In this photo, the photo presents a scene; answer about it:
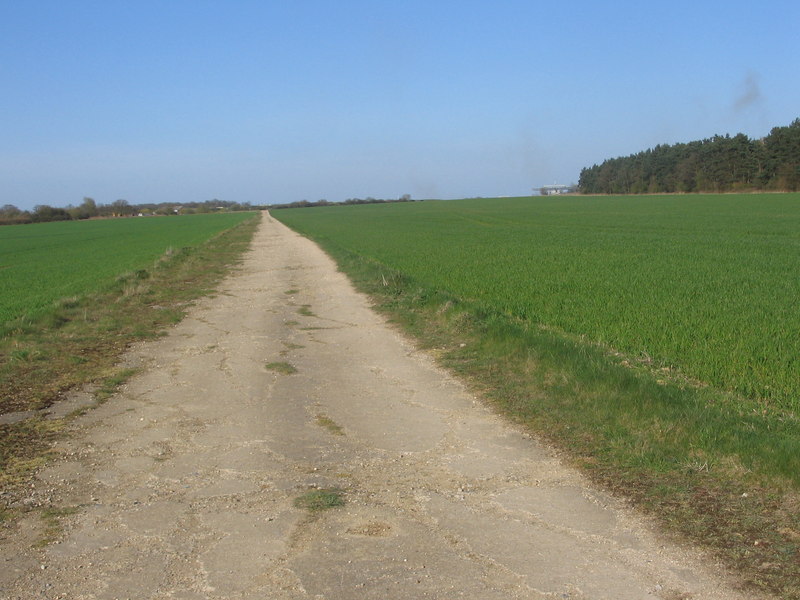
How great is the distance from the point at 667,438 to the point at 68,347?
890 cm

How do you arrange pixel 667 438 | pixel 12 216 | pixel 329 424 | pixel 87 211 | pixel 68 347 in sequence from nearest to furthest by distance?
1. pixel 667 438
2. pixel 329 424
3. pixel 68 347
4. pixel 12 216
5. pixel 87 211

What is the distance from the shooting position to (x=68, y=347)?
10961 millimetres

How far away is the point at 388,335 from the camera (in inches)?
473

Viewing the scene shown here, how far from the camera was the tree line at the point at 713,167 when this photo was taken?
8700 cm

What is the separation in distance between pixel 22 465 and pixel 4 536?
1520mm

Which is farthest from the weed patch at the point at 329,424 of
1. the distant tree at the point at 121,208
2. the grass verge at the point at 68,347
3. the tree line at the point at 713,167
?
the distant tree at the point at 121,208

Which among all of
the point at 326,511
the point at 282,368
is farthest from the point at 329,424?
the point at 282,368

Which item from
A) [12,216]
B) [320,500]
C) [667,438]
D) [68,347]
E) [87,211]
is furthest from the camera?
[87,211]

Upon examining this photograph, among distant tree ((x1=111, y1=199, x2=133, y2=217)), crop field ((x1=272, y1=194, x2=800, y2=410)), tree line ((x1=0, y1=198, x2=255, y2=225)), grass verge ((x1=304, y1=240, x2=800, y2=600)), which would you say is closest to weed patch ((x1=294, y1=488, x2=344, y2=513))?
grass verge ((x1=304, y1=240, x2=800, y2=600))

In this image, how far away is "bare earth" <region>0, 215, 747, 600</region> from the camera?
3.89 meters

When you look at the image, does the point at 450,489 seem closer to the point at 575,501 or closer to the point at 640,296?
the point at 575,501

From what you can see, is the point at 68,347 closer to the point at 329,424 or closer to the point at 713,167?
the point at 329,424

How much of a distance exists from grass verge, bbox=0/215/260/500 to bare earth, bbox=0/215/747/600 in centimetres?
37


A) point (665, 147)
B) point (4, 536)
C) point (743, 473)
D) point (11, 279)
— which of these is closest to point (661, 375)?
point (743, 473)
